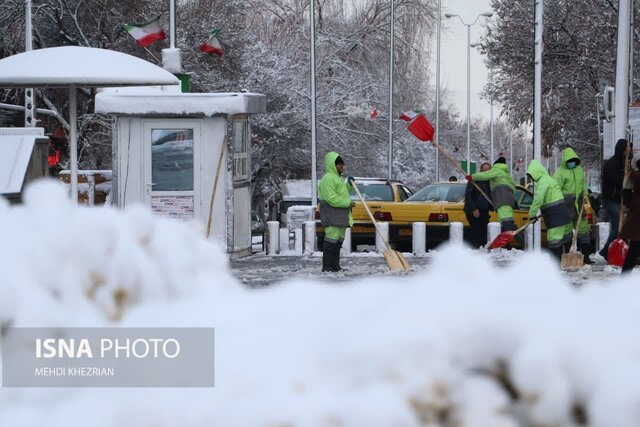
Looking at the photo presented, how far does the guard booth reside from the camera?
2020 cm

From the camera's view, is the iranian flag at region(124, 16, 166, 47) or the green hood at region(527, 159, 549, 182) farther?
the iranian flag at region(124, 16, 166, 47)

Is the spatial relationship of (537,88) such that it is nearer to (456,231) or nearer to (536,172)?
(456,231)

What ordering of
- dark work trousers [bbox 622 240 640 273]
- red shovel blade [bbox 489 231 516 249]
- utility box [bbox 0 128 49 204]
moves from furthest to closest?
red shovel blade [bbox 489 231 516 249] < utility box [bbox 0 128 49 204] < dark work trousers [bbox 622 240 640 273]

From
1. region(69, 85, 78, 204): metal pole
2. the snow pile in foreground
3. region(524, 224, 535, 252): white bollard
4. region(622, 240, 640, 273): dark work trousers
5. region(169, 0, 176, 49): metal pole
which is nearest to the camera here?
the snow pile in foreground

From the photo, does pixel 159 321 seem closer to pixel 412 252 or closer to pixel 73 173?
pixel 73 173

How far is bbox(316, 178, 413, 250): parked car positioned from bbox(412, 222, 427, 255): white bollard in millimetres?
653

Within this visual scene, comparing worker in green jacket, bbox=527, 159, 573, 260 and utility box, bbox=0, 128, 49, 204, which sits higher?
utility box, bbox=0, 128, 49, 204

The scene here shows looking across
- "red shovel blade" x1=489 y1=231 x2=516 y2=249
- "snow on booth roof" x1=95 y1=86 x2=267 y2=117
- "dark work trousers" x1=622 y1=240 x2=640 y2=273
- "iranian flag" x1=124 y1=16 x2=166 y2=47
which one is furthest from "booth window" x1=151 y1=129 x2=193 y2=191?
"dark work trousers" x1=622 y1=240 x2=640 y2=273

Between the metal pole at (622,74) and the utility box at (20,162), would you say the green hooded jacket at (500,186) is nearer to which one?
the metal pole at (622,74)

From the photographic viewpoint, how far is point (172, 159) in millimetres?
20656

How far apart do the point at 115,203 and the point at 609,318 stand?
18.1m

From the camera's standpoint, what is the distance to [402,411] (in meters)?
2.81

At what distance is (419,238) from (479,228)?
Result: 3.22ft

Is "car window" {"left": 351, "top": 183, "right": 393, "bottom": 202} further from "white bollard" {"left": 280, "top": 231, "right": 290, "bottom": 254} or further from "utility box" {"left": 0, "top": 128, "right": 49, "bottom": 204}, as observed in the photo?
"utility box" {"left": 0, "top": 128, "right": 49, "bottom": 204}
